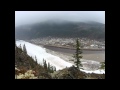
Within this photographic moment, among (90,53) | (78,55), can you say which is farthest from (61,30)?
(90,53)

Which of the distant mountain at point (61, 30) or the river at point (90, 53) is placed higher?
the distant mountain at point (61, 30)

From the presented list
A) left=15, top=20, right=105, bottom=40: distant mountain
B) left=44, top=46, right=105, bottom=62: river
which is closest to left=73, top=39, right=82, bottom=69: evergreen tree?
left=44, top=46, right=105, bottom=62: river

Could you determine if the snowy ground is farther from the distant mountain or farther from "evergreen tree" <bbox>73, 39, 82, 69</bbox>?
the distant mountain

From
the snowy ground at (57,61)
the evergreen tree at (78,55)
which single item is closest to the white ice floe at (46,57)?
the snowy ground at (57,61)

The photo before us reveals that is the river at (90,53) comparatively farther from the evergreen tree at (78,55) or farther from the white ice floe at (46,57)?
the white ice floe at (46,57)

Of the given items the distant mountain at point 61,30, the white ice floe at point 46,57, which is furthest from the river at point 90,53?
the distant mountain at point 61,30
